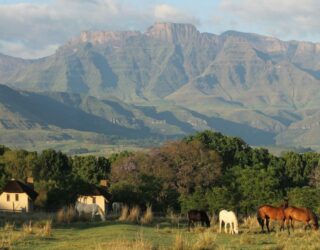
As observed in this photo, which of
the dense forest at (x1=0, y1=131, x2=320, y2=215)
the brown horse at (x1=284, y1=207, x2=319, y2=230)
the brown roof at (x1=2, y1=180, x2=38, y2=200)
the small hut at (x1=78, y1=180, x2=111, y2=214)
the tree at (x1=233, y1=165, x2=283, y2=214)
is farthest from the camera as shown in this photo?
the brown roof at (x1=2, y1=180, x2=38, y2=200)

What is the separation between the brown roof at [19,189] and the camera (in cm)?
5834

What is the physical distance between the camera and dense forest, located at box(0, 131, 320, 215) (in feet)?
171

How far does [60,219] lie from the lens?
31.7 meters

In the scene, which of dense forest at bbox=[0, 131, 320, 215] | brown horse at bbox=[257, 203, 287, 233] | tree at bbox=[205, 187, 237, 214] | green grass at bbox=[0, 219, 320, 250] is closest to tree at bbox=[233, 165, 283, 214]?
dense forest at bbox=[0, 131, 320, 215]

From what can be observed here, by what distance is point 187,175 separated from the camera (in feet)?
225

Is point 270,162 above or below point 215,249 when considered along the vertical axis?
above

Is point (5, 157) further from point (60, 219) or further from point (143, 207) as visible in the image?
point (60, 219)

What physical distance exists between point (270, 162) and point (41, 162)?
2608 cm

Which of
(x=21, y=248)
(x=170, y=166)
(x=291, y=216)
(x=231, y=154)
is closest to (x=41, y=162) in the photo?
(x=170, y=166)

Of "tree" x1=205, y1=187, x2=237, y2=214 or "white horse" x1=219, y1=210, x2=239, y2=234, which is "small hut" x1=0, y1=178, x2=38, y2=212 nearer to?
"tree" x1=205, y1=187, x2=237, y2=214

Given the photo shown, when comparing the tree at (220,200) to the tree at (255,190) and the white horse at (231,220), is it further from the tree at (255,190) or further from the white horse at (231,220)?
the white horse at (231,220)

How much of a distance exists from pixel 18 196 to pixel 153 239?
37767 mm

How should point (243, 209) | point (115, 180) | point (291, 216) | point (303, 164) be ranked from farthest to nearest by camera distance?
point (303, 164) → point (115, 180) → point (243, 209) → point (291, 216)

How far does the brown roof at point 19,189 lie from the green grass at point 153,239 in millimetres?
30703
